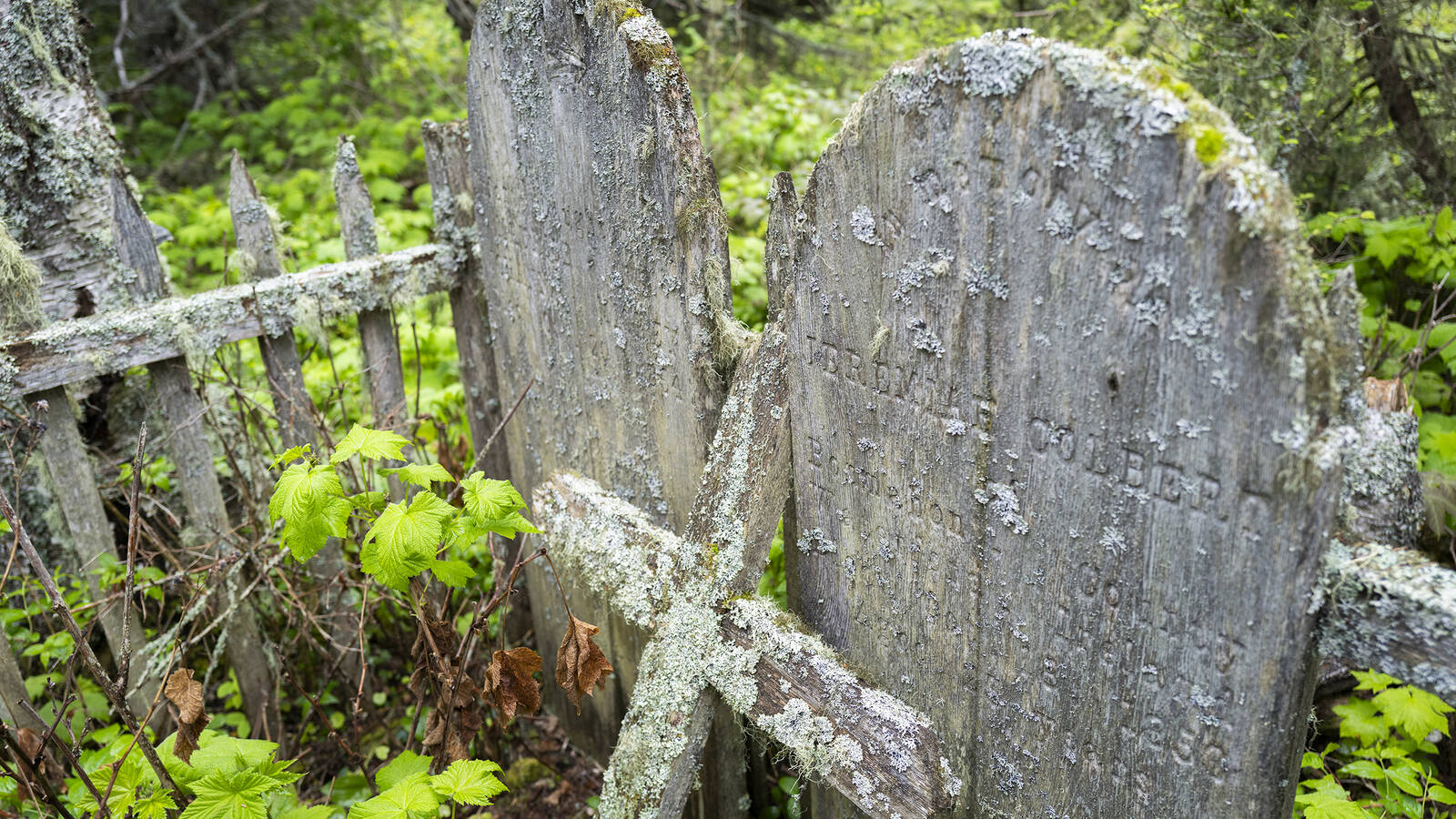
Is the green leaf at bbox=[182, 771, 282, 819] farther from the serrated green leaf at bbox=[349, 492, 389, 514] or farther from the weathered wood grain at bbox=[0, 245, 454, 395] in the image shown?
the weathered wood grain at bbox=[0, 245, 454, 395]

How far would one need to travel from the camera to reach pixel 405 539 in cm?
171

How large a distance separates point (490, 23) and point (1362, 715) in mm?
2838

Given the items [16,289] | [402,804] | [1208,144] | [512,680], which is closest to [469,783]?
[402,804]

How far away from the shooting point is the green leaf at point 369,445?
179 centimetres

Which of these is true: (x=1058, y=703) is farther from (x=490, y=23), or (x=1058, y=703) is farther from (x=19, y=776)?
(x=19, y=776)

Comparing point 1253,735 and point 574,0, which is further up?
point 574,0

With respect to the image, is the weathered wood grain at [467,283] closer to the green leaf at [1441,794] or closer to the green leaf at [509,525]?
the green leaf at [509,525]

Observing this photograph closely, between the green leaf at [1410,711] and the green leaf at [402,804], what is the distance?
7.08ft

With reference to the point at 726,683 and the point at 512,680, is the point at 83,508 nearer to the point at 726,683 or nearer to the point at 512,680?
the point at 512,680

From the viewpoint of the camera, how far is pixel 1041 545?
143 centimetres

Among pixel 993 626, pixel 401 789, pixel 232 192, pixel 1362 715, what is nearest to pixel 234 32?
pixel 232 192

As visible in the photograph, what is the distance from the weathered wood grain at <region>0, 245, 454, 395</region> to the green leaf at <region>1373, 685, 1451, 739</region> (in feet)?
9.33

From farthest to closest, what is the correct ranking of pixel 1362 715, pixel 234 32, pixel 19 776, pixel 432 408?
pixel 234 32 < pixel 432 408 < pixel 1362 715 < pixel 19 776

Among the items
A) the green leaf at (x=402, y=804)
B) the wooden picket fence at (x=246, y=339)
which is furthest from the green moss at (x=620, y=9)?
the green leaf at (x=402, y=804)
